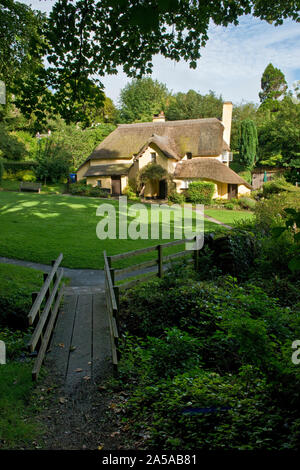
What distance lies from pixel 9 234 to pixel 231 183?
23.3m

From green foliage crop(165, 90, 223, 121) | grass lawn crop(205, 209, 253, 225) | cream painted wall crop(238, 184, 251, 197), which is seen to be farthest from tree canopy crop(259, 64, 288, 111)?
grass lawn crop(205, 209, 253, 225)

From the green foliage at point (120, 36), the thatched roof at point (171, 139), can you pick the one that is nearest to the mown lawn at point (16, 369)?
the green foliage at point (120, 36)

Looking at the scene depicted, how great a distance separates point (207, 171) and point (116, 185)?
9499 millimetres

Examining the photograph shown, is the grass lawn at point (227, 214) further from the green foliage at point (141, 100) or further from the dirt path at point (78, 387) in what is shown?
the green foliage at point (141, 100)

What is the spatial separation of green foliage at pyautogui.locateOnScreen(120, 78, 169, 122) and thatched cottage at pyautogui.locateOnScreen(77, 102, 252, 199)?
18.3 meters

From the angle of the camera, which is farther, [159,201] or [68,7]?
[159,201]

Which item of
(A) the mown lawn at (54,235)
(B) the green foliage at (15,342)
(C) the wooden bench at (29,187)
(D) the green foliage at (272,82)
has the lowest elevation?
(B) the green foliage at (15,342)

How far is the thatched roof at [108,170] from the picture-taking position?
3453 cm

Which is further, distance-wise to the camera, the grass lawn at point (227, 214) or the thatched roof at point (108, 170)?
the thatched roof at point (108, 170)

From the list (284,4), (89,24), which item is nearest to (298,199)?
(284,4)

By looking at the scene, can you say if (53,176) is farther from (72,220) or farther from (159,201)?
(72,220)

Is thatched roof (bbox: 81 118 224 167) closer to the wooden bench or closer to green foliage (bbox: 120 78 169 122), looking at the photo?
the wooden bench

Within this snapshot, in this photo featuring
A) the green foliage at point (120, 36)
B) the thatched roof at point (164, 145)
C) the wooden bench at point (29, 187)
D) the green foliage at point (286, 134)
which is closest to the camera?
the green foliage at point (120, 36)

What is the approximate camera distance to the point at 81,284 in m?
9.76
